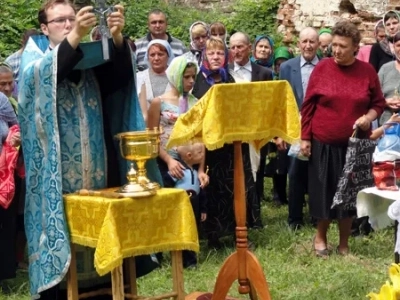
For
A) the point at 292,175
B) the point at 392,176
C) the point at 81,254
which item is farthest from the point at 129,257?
the point at 292,175

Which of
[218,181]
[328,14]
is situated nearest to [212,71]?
[218,181]

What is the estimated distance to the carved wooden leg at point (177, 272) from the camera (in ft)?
18.6

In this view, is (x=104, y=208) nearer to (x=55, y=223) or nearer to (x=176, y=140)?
(x=55, y=223)

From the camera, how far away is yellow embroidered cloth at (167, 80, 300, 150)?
20.2 feet

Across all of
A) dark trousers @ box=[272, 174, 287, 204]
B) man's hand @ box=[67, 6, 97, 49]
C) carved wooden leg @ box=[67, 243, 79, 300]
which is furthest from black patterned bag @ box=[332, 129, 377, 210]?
man's hand @ box=[67, 6, 97, 49]

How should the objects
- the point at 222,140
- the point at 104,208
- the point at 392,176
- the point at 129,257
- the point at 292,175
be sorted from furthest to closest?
the point at 292,175, the point at 392,176, the point at 222,140, the point at 129,257, the point at 104,208

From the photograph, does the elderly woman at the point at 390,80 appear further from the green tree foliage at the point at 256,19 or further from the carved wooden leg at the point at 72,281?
the green tree foliage at the point at 256,19

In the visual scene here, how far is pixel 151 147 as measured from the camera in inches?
217

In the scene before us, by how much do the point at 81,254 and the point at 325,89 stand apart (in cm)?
313

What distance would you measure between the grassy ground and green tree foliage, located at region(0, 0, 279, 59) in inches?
256

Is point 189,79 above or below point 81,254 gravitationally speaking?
above

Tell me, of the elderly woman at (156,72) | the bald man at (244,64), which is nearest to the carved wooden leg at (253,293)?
the elderly woman at (156,72)

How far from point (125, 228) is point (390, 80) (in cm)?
458

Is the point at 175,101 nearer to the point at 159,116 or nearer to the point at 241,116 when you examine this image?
the point at 159,116
